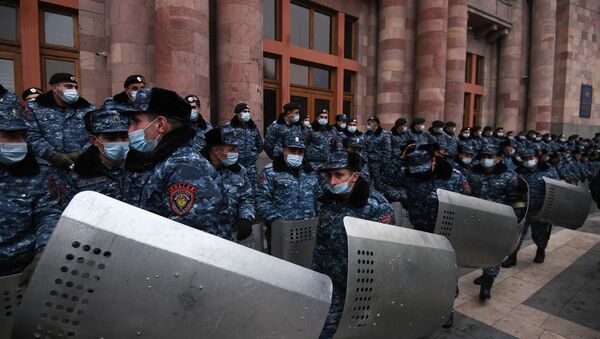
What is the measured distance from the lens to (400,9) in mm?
10828

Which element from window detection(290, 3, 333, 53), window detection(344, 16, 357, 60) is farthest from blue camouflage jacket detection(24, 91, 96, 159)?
window detection(344, 16, 357, 60)

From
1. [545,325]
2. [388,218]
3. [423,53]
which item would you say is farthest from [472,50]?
[388,218]

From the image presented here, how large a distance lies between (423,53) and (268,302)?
11.7 m

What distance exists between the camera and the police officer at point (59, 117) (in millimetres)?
Result: 3688

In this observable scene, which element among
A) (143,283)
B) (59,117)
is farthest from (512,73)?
(143,283)

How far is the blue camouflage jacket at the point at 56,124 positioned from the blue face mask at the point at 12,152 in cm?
159

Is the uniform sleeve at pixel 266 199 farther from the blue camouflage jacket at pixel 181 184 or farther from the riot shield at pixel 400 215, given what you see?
the riot shield at pixel 400 215

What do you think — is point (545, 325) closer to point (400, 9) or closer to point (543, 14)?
point (400, 9)

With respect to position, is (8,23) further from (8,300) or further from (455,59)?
(455,59)

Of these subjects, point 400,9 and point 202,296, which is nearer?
point 202,296

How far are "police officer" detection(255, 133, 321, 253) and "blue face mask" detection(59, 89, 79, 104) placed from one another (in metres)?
2.41

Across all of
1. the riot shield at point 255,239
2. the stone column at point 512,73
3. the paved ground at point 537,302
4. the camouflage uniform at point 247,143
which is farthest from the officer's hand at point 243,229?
the stone column at point 512,73

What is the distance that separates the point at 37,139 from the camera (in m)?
3.55

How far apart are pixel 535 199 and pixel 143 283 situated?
575 centimetres
